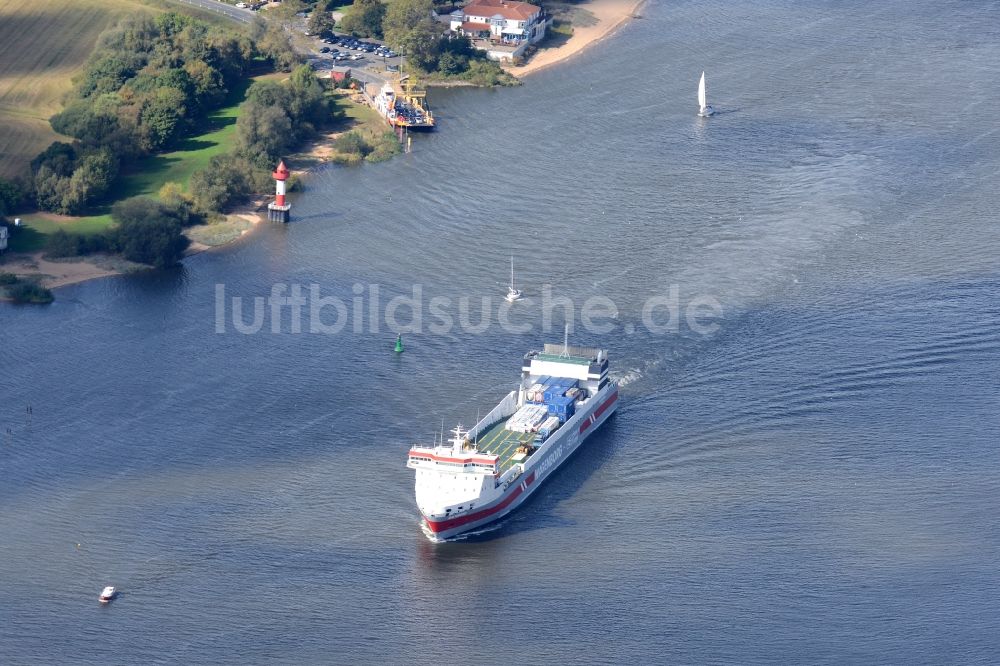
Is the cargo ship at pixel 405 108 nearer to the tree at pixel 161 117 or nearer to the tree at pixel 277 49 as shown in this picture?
the tree at pixel 277 49

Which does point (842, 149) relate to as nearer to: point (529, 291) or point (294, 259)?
point (529, 291)

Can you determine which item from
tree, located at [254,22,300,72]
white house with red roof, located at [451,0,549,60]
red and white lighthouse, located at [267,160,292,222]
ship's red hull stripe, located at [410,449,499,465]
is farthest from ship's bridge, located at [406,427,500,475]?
white house with red roof, located at [451,0,549,60]

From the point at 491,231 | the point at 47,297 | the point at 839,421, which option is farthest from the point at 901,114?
the point at 47,297

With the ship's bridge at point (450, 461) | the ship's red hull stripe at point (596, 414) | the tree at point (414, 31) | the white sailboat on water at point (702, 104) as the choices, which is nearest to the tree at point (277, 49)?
the tree at point (414, 31)

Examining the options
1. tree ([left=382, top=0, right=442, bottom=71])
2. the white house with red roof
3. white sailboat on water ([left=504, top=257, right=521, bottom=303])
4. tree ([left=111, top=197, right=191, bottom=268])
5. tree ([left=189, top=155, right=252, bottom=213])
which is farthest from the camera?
the white house with red roof

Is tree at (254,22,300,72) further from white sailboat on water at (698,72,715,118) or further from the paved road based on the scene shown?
white sailboat on water at (698,72,715,118)

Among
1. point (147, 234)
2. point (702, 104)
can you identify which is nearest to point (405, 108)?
point (702, 104)
